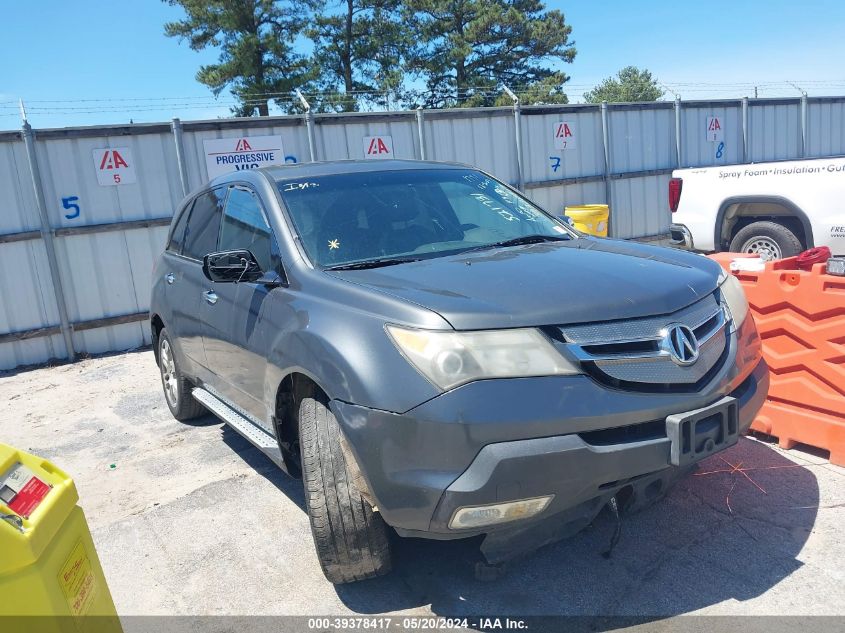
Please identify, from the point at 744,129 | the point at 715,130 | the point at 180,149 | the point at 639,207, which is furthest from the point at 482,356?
the point at 744,129

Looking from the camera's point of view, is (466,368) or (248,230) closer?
(466,368)

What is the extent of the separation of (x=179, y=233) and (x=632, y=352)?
382 cm

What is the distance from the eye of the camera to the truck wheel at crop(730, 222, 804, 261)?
25.8ft

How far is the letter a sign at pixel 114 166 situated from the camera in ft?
28.5

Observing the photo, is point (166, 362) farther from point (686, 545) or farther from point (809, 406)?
point (809, 406)

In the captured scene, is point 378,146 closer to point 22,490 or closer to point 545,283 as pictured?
point 545,283

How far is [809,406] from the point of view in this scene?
4.18m

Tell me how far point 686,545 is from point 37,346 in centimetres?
795

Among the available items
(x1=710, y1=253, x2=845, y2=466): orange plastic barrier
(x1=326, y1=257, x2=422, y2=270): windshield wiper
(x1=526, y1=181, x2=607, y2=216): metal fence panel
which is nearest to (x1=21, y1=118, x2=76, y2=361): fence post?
(x1=326, y1=257, x2=422, y2=270): windshield wiper

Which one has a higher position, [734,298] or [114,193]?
[114,193]

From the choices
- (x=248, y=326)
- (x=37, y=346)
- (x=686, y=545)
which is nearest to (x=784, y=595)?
(x=686, y=545)

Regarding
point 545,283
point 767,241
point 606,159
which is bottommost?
point 767,241

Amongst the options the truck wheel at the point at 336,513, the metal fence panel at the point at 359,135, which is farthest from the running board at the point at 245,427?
the metal fence panel at the point at 359,135

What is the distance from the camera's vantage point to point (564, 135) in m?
12.4
